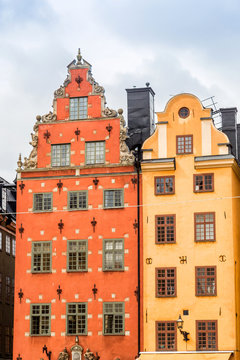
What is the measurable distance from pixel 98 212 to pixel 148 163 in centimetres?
376

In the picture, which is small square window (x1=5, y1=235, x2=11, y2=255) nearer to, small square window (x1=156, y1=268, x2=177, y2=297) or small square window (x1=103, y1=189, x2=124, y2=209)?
small square window (x1=103, y1=189, x2=124, y2=209)

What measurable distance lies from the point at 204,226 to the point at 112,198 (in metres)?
5.26

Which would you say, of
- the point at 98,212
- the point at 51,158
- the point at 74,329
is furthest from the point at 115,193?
the point at 74,329

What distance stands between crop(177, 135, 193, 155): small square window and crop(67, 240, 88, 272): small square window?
709 centimetres

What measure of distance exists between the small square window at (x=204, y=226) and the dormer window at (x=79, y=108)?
865 cm

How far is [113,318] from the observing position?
146ft

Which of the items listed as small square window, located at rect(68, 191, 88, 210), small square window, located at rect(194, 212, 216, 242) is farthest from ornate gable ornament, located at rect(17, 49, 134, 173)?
small square window, located at rect(194, 212, 216, 242)

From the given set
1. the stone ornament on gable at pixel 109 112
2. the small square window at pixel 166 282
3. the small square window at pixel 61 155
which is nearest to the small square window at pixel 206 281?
the small square window at pixel 166 282

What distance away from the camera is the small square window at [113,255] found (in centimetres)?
4494

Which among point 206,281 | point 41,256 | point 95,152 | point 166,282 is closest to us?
point 206,281

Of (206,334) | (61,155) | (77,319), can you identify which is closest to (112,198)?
(61,155)

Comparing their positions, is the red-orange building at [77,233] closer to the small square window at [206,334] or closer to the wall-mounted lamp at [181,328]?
the wall-mounted lamp at [181,328]

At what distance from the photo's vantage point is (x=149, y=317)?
4381 centimetres

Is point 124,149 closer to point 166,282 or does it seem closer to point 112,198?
point 112,198
